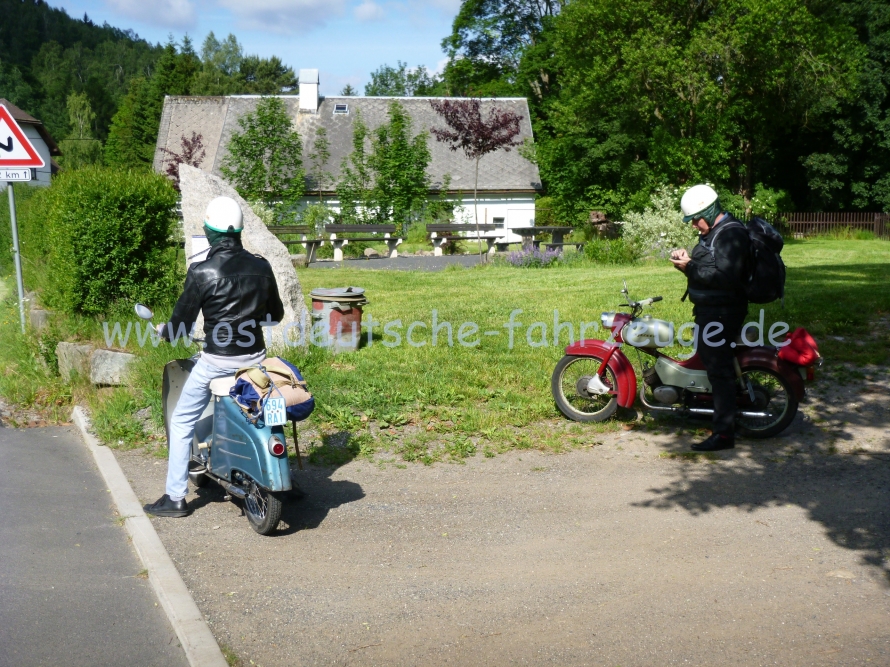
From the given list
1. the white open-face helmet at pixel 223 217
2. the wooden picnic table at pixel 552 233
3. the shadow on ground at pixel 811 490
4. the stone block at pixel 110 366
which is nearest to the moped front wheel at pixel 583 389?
the shadow on ground at pixel 811 490

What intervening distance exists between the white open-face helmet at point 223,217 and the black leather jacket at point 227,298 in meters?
0.08

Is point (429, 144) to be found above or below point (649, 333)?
above

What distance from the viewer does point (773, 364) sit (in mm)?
7035

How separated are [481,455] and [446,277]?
1135 centimetres

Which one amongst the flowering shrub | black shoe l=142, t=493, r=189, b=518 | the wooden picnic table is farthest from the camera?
the wooden picnic table

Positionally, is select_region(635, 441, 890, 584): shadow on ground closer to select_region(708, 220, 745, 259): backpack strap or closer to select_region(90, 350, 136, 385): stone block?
select_region(708, 220, 745, 259): backpack strap

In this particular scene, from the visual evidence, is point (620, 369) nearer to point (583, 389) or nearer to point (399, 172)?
point (583, 389)

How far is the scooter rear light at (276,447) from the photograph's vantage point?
5.21 metres

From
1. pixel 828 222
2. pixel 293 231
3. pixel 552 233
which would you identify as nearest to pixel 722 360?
pixel 552 233

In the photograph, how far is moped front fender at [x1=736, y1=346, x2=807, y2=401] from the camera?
7031 millimetres

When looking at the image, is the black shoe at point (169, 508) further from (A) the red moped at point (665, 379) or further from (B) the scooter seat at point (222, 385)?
(A) the red moped at point (665, 379)

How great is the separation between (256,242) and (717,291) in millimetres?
5533

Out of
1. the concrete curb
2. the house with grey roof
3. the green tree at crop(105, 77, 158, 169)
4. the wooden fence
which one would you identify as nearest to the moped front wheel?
the concrete curb

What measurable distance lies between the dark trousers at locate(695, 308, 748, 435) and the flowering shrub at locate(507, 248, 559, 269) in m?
13.0
